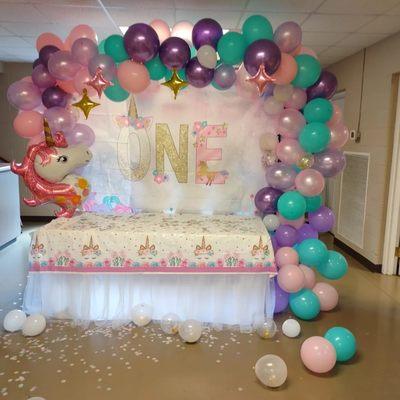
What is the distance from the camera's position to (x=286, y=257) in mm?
2930

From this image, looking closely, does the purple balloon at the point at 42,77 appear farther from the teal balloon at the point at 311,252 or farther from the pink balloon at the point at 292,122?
the teal balloon at the point at 311,252

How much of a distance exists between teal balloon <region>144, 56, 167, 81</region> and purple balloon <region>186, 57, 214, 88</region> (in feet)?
0.63

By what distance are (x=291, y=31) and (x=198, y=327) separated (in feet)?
7.19

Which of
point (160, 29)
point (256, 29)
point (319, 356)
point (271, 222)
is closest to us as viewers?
point (319, 356)

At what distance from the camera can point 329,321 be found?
3.06 meters

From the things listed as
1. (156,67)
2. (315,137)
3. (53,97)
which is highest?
(156,67)

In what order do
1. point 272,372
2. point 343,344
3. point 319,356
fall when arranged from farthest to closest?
1. point 343,344
2. point 319,356
3. point 272,372

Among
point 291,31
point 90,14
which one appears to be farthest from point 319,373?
point 90,14

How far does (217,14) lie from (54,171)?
1.86m

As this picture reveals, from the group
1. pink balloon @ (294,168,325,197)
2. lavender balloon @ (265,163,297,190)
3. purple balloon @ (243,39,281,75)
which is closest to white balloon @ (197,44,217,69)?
purple balloon @ (243,39,281,75)

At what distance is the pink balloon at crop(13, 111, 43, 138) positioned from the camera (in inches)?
121

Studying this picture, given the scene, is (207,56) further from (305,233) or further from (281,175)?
(305,233)

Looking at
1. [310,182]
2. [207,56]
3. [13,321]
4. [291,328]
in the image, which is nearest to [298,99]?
[310,182]

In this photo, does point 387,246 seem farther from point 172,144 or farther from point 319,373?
point 172,144
